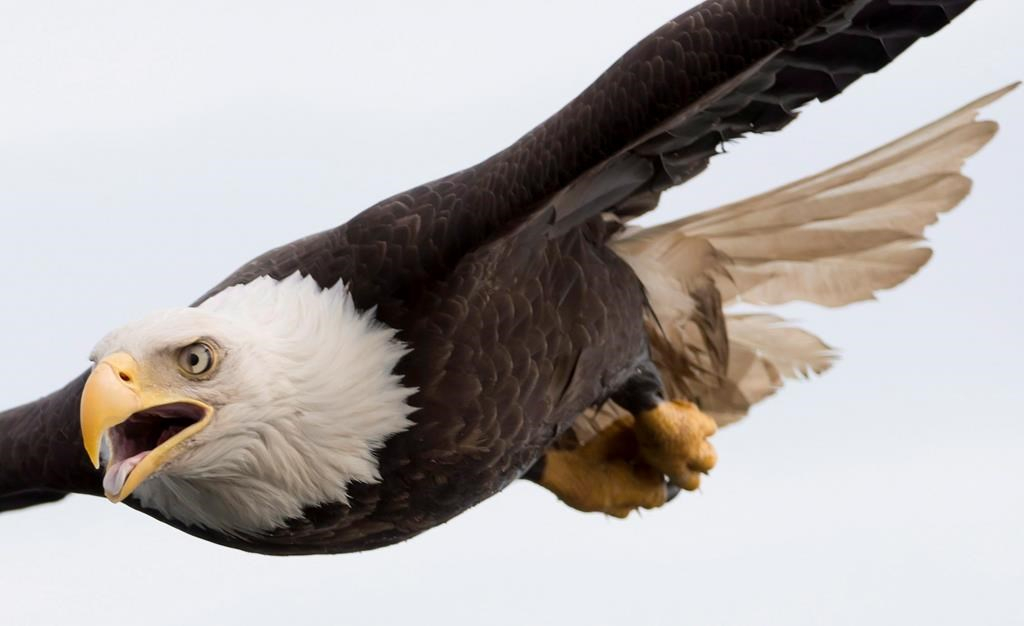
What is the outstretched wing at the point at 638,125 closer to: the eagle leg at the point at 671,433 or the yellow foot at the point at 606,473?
the eagle leg at the point at 671,433

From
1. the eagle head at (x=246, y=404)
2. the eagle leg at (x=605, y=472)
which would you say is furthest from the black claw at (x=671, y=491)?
the eagle head at (x=246, y=404)

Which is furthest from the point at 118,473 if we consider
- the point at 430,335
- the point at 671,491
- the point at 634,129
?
the point at 671,491

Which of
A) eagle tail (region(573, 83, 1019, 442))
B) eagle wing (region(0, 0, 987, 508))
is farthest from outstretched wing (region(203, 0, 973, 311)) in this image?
eagle tail (region(573, 83, 1019, 442))

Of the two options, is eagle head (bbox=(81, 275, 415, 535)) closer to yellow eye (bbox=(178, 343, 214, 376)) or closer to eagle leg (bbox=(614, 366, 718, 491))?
yellow eye (bbox=(178, 343, 214, 376))

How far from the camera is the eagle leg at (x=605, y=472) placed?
598 cm

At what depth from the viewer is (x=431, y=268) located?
14.8ft

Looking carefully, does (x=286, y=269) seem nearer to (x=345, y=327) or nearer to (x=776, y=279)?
(x=345, y=327)

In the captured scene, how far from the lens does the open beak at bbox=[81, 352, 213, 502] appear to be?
4.00 m

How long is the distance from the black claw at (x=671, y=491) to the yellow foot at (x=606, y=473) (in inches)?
0.5

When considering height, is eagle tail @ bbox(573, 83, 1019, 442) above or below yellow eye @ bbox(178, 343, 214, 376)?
below

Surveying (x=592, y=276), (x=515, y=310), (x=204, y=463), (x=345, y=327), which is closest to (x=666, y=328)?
(x=592, y=276)

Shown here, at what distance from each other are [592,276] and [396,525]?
86 centimetres

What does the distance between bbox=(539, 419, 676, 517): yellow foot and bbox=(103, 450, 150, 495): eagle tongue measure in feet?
6.87

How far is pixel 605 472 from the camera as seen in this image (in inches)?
236
